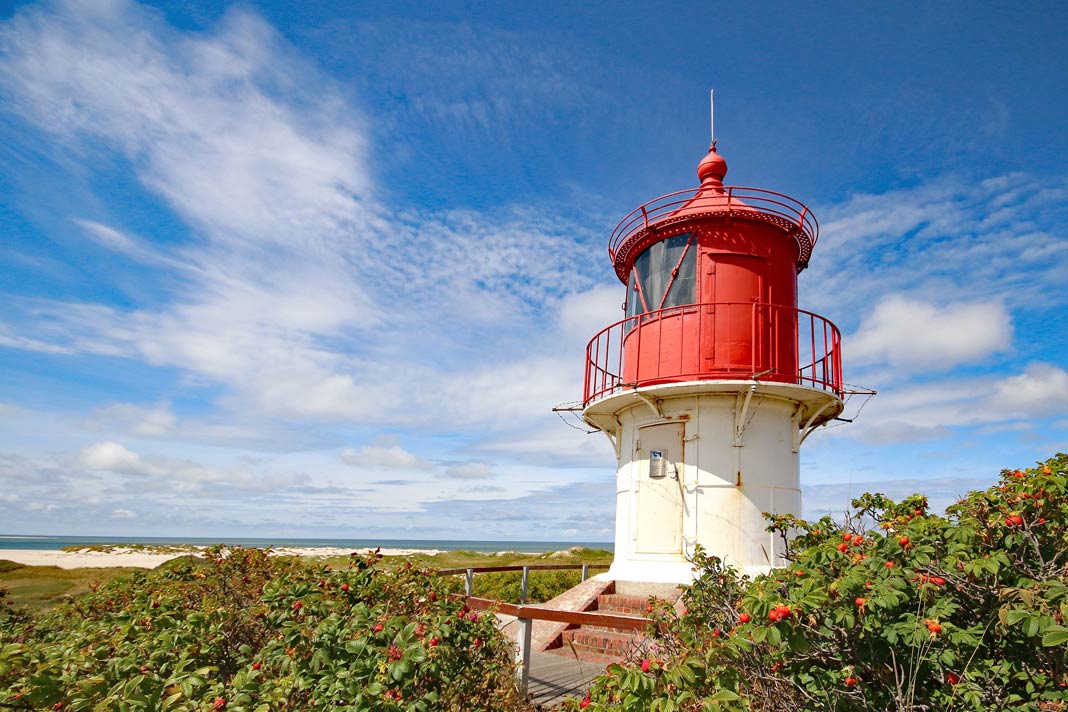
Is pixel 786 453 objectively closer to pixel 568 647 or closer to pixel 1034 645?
pixel 568 647

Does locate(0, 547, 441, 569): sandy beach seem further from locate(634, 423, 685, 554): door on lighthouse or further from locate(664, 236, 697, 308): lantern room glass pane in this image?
locate(664, 236, 697, 308): lantern room glass pane

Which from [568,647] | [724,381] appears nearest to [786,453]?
[724,381]

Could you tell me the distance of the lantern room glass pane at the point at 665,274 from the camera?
11.9 metres

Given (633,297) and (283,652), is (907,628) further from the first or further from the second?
(633,297)

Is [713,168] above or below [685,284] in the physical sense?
above

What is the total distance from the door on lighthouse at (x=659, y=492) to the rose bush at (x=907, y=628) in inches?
265

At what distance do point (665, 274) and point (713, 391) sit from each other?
8.01 ft

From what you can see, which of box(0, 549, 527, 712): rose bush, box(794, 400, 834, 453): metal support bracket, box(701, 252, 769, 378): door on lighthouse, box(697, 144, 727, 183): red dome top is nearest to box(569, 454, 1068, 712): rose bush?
box(0, 549, 527, 712): rose bush

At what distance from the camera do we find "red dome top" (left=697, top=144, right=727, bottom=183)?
1343 centimetres

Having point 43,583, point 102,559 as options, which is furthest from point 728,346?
point 102,559

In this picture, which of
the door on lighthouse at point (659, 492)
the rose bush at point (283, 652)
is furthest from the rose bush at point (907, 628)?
the door on lighthouse at point (659, 492)

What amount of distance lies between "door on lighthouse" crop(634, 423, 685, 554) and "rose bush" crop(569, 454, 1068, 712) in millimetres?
6721

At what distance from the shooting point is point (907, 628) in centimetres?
373

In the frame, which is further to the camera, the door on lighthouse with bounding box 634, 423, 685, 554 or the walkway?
→ the door on lighthouse with bounding box 634, 423, 685, 554
